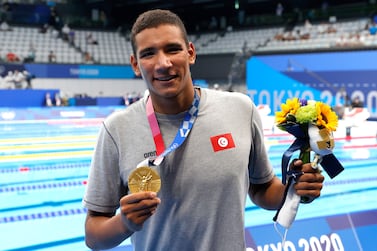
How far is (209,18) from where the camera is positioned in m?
28.4

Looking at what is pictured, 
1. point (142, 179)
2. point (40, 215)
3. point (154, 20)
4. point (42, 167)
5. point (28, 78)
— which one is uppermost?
point (154, 20)

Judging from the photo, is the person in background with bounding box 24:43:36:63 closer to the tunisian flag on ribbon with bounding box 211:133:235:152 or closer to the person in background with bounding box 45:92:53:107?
the person in background with bounding box 45:92:53:107

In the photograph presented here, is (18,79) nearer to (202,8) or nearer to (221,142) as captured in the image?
(202,8)

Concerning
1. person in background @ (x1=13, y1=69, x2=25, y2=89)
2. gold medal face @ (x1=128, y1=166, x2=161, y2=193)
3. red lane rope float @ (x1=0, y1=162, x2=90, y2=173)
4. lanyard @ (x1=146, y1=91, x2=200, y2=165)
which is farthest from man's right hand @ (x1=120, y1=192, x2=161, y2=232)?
person in background @ (x1=13, y1=69, x2=25, y2=89)

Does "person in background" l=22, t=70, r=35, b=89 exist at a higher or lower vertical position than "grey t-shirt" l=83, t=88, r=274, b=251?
lower

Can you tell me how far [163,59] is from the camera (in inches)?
55.7

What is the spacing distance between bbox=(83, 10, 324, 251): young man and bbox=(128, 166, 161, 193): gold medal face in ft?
0.33

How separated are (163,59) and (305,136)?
0.51 m

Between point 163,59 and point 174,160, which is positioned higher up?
point 163,59

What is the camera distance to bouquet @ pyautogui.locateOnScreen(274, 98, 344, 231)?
1.46 metres

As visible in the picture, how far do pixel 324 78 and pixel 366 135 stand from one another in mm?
4299

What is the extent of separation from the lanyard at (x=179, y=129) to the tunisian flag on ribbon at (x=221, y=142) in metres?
0.08

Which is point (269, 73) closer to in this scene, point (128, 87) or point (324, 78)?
point (324, 78)

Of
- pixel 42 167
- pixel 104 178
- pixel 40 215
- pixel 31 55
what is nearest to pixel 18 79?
pixel 31 55
